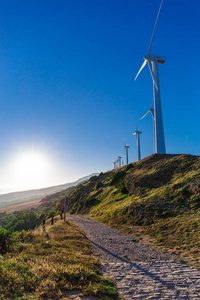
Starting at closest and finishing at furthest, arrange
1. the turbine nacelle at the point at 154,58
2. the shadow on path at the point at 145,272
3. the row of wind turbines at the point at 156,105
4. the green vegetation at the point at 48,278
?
the green vegetation at the point at 48,278, the shadow on path at the point at 145,272, the row of wind turbines at the point at 156,105, the turbine nacelle at the point at 154,58

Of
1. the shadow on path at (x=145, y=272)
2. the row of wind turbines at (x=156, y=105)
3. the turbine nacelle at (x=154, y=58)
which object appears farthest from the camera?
the turbine nacelle at (x=154, y=58)

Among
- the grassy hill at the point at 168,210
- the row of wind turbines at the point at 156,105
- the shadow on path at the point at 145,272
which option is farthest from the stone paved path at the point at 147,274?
the row of wind turbines at the point at 156,105

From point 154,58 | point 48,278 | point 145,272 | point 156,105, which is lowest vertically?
point 145,272

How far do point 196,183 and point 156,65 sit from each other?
37676 mm

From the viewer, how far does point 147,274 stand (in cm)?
908

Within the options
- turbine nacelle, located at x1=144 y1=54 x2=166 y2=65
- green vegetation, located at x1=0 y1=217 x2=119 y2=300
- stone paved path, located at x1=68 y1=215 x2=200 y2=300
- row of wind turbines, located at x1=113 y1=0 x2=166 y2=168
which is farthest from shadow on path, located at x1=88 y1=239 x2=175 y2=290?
turbine nacelle, located at x1=144 y1=54 x2=166 y2=65

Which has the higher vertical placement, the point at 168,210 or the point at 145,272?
the point at 168,210

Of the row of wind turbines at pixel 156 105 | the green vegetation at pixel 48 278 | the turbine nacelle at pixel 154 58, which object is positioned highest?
the turbine nacelle at pixel 154 58

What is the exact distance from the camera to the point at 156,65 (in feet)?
163

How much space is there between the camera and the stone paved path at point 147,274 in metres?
7.30

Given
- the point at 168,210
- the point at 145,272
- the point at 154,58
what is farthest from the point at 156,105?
the point at 145,272

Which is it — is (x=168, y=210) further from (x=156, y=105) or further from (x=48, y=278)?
(x=156, y=105)

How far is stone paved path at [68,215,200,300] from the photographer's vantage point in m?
7.30

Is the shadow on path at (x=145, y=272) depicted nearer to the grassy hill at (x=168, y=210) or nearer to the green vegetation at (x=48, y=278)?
the green vegetation at (x=48, y=278)
